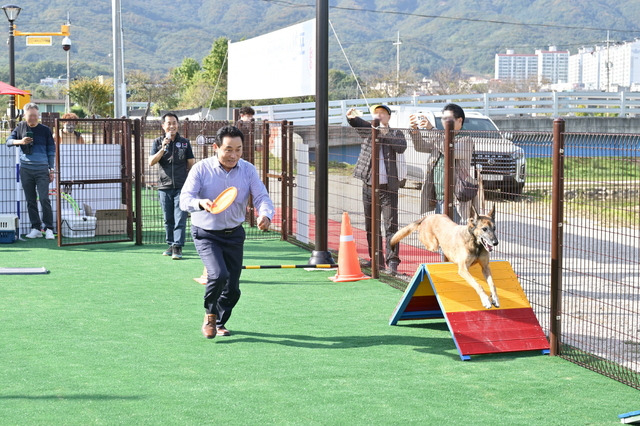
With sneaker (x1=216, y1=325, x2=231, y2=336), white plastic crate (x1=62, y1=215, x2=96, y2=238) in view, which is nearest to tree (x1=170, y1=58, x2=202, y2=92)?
white plastic crate (x1=62, y1=215, x2=96, y2=238)

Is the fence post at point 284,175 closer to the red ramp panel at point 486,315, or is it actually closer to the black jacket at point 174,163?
the black jacket at point 174,163

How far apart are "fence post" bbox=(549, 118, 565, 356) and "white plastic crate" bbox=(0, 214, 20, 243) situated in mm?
9114

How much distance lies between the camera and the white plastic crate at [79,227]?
13891 mm

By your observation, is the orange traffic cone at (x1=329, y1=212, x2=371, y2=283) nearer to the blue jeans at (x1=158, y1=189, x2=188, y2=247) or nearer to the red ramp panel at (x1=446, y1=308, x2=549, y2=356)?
the blue jeans at (x1=158, y1=189, x2=188, y2=247)

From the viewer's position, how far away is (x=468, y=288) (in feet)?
24.1

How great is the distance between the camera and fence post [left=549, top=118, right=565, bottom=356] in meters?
6.62

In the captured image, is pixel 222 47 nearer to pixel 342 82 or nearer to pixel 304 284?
pixel 342 82

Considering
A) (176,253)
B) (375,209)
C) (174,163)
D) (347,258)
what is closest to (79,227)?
(176,253)

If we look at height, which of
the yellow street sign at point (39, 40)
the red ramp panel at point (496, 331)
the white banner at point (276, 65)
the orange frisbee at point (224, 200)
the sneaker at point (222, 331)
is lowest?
the sneaker at point (222, 331)

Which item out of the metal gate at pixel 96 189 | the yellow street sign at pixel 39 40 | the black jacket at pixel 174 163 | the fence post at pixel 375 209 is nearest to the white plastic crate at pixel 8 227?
the metal gate at pixel 96 189

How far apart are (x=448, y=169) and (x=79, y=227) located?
7.45 metres

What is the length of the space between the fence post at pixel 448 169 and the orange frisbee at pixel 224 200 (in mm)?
2531

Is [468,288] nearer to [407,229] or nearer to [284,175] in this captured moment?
[407,229]

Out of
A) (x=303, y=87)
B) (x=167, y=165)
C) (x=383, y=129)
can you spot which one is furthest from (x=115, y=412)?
(x=303, y=87)
